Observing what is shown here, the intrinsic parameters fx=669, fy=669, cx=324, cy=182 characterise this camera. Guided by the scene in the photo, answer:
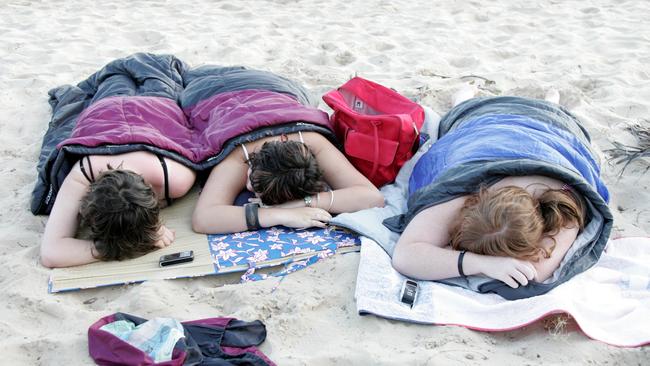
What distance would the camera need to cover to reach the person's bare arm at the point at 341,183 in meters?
3.32

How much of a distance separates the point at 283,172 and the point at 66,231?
3.37 ft

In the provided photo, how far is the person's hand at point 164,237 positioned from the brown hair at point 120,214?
5 centimetres

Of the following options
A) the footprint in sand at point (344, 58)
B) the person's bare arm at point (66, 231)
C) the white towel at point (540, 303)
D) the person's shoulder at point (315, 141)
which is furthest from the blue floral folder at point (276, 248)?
the footprint in sand at point (344, 58)

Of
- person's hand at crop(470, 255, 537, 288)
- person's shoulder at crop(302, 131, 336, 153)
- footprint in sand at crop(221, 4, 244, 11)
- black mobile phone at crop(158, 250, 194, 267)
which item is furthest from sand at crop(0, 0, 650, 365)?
person's shoulder at crop(302, 131, 336, 153)

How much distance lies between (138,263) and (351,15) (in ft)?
13.0

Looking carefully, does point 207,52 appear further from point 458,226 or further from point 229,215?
point 458,226

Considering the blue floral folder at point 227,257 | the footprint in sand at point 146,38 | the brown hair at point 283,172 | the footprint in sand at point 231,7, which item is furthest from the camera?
the footprint in sand at point 231,7

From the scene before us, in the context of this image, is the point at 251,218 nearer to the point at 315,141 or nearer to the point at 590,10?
the point at 315,141

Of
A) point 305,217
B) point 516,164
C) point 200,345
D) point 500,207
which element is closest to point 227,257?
point 305,217

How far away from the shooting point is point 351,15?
628 cm

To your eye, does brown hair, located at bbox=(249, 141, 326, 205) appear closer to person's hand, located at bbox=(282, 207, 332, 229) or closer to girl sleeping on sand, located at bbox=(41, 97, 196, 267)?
person's hand, located at bbox=(282, 207, 332, 229)

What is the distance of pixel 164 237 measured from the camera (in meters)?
3.13

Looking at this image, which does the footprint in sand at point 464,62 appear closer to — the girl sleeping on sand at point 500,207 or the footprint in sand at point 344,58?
the footprint in sand at point 344,58

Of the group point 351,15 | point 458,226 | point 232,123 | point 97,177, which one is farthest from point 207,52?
point 458,226
